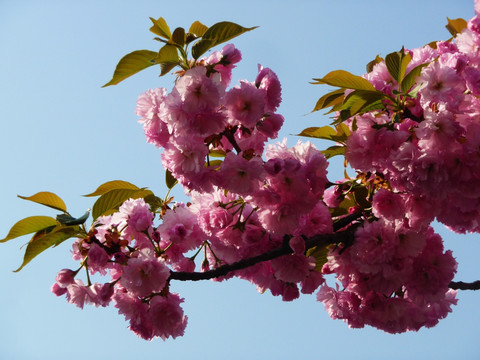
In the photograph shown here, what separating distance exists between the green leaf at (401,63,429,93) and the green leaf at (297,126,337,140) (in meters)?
0.42

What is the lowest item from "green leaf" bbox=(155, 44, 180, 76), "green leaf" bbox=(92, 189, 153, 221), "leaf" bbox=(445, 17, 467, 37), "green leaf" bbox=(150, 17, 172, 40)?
"green leaf" bbox=(92, 189, 153, 221)

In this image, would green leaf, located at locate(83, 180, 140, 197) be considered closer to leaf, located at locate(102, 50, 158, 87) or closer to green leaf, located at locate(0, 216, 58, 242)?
green leaf, located at locate(0, 216, 58, 242)

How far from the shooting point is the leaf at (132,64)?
1906 mm

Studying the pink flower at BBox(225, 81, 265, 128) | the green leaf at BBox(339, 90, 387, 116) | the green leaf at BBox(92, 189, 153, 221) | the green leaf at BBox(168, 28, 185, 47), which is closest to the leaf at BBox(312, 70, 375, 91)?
the green leaf at BBox(339, 90, 387, 116)

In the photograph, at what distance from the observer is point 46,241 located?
6.52 ft

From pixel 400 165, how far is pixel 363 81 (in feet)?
1.28

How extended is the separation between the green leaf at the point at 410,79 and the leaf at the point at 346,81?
4.7 inches

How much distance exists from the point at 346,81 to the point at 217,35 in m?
0.55

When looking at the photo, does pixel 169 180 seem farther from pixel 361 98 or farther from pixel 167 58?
pixel 361 98

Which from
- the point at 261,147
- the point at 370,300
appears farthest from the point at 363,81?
the point at 370,300

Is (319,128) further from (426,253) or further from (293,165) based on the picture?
(426,253)

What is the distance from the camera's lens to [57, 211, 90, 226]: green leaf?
1.94 meters

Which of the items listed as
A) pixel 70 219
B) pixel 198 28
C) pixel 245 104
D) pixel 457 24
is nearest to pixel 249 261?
pixel 245 104

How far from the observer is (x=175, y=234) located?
2076mm
